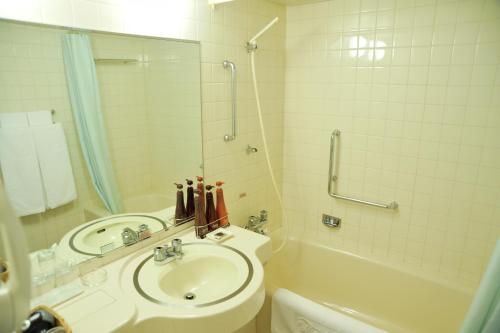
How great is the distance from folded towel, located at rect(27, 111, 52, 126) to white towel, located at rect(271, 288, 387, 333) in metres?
1.33

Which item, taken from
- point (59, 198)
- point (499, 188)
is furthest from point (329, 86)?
point (59, 198)

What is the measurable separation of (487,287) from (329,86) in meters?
1.47

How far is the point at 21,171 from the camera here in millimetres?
1118

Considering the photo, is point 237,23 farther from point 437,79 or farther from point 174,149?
point 437,79

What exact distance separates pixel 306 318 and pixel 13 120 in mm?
1498

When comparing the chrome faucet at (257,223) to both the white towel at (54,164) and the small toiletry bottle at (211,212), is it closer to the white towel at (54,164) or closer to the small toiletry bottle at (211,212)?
the small toiletry bottle at (211,212)

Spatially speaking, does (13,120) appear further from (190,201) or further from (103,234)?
(190,201)

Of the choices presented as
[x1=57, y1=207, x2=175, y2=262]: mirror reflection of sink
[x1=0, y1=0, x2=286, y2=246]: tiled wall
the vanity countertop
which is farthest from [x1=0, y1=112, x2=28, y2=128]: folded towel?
the vanity countertop

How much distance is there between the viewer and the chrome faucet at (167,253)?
1404 millimetres

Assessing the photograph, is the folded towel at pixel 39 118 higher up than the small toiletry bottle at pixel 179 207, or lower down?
higher up

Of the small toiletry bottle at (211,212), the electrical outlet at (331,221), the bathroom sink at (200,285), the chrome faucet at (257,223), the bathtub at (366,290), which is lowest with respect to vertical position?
the bathtub at (366,290)

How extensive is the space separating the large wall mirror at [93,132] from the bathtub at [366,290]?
36.6 inches

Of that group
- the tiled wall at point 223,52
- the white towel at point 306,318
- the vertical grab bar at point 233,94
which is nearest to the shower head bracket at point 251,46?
the tiled wall at point 223,52

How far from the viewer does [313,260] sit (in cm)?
237
